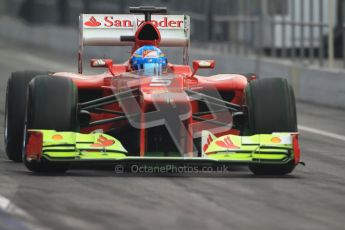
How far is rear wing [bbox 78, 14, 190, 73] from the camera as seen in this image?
52.5 feet

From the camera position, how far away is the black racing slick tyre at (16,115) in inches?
549

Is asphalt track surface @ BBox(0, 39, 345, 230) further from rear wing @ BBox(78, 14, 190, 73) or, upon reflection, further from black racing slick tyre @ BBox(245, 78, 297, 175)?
rear wing @ BBox(78, 14, 190, 73)

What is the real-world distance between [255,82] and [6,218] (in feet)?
13.4

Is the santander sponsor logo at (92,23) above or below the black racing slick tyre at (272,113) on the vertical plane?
above

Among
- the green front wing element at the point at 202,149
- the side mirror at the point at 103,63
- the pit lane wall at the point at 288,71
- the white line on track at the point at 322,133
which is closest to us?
the green front wing element at the point at 202,149

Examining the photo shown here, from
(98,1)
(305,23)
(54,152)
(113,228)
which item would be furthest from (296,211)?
(98,1)

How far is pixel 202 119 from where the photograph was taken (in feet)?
44.1

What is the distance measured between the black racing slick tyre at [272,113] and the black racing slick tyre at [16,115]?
7.83 feet

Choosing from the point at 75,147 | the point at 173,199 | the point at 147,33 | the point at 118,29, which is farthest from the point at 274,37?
the point at 173,199

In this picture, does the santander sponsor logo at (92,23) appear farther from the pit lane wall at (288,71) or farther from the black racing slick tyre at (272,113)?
the pit lane wall at (288,71)

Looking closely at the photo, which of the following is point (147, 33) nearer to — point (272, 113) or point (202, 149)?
point (202, 149)

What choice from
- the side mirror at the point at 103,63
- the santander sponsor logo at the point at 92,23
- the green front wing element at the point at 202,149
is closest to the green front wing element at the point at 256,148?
the green front wing element at the point at 202,149

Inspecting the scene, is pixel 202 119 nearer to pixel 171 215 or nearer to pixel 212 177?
pixel 212 177

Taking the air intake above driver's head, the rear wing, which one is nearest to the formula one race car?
the air intake above driver's head
